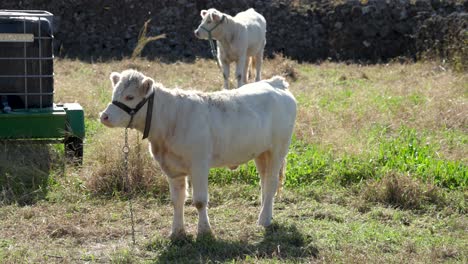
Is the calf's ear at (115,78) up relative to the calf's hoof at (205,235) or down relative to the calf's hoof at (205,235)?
up

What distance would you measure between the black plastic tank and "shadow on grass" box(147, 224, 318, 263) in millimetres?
3565

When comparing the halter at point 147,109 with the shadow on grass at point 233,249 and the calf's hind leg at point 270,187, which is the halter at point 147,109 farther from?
the calf's hind leg at point 270,187

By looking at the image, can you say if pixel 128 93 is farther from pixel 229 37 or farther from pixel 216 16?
pixel 229 37

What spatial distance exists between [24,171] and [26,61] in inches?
59.6

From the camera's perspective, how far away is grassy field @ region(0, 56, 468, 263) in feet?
23.2

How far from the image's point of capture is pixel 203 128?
721cm

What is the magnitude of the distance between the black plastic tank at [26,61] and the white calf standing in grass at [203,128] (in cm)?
315

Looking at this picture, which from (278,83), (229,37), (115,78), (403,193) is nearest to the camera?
(115,78)

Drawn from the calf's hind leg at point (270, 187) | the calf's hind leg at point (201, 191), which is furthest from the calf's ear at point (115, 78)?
the calf's hind leg at point (270, 187)

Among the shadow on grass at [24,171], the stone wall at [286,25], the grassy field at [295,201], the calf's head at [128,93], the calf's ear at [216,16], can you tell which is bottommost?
the stone wall at [286,25]

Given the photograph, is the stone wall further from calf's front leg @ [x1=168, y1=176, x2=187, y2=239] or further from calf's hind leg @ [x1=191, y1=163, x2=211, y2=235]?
calf's hind leg @ [x1=191, y1=163, x2=211, y2=235]

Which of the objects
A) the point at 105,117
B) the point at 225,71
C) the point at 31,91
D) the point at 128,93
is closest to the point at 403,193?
the point at 128,93

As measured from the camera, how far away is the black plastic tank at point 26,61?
981 centimetres

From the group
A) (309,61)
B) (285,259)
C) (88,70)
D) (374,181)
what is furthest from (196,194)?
(309,61)
